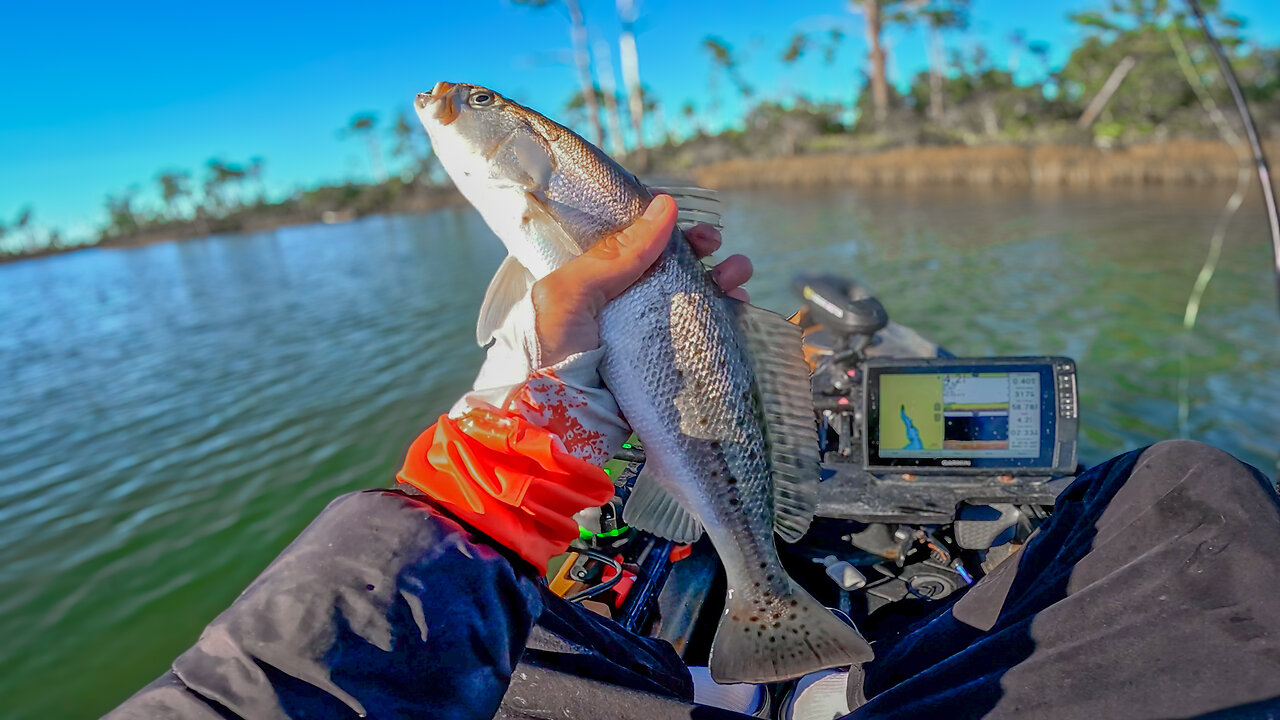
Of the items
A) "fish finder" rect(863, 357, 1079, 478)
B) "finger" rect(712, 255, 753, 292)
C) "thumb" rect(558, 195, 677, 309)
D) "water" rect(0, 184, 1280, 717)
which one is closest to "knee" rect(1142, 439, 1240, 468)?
"fish finder" rect(863, 357, 1079, 478)

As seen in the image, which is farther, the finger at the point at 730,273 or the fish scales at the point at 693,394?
the finger at the point at 730,273

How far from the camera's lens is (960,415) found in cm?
307

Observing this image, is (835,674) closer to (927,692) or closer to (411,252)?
(927,692)

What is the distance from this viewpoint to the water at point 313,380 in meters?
5.87

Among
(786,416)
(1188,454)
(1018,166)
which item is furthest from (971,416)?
(1018,166)

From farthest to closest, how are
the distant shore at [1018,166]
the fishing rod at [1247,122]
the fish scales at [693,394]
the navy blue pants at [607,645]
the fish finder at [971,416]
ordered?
the distant shore at [1018,166] < the fishing rod at [1247,122] < the fish finder at [971,416] < the fish scales at [693,394] < the navy blue pants at [607,645]

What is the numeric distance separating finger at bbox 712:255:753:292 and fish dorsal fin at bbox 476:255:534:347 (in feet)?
1.90

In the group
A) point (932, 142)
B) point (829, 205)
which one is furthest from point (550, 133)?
point (932, 142)

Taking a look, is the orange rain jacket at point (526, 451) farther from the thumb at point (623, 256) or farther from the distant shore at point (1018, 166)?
the distant shore at point (1018, 166)

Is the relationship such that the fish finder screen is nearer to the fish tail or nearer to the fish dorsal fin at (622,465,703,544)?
the fish tail

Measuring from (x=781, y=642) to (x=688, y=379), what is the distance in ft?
2.52

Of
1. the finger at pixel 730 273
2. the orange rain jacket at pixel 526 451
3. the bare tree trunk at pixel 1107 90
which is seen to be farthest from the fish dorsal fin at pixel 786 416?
the bare tree trunk at pixel 1107 90

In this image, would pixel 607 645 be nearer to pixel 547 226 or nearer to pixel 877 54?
pixel 547 226

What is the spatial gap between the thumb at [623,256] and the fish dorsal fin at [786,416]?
306 mm
